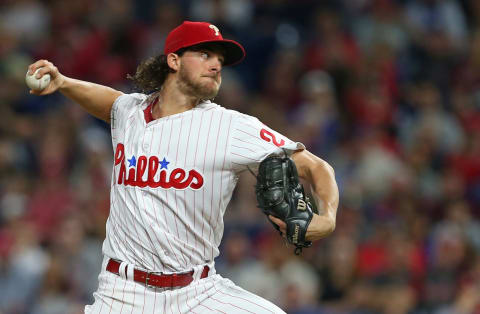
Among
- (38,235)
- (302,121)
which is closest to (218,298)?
(38,235)

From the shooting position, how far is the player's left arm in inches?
147

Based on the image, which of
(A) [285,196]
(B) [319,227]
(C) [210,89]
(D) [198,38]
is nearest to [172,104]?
(C) [210,89]

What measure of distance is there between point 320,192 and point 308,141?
4537 mm

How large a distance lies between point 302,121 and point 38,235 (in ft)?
9.28

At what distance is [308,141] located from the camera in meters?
8.35

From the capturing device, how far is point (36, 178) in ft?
28.0

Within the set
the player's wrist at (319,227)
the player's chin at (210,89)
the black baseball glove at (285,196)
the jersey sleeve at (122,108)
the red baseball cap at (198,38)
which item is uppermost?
the red baseball cap at (198,38)

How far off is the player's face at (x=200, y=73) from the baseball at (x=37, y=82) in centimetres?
65

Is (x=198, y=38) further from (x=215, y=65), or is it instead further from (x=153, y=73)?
(x=153, y=73)

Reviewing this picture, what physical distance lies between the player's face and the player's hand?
24.3 inches

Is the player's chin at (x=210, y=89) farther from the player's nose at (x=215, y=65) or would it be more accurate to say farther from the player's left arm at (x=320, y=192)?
the player's left arm at (x=320, y=192)

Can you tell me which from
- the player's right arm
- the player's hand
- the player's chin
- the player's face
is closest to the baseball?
the player's hand

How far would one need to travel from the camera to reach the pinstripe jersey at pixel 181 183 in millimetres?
3928

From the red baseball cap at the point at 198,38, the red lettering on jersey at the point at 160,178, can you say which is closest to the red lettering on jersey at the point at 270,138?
the red lettering on jersey at the point at 160,178
